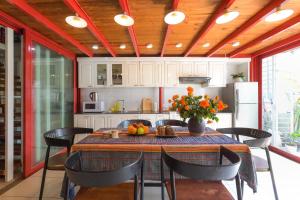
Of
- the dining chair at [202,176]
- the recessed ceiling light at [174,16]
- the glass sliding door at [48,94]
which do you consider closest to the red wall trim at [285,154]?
the dining chair at [202,176]

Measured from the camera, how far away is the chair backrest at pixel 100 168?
3.55 feet

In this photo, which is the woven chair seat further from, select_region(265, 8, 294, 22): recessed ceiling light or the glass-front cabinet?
the glass-front cabinet

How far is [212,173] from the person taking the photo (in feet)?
3.67

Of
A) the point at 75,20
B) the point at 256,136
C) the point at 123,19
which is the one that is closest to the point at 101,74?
the point at 75,20

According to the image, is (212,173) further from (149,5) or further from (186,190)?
(149,5)

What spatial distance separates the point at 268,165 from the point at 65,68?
4159 mm

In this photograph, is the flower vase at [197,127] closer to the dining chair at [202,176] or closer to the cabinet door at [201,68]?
the dining chair at [202,176]

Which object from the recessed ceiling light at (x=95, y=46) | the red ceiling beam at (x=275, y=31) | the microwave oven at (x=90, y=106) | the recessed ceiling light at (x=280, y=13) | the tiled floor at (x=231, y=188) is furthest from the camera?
the microwave oven at (x=90, y=106)

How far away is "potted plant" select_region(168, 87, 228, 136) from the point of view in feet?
6.42

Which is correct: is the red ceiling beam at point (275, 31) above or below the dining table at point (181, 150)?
above

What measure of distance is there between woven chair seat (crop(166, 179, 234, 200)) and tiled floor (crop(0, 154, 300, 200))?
30.4 inches

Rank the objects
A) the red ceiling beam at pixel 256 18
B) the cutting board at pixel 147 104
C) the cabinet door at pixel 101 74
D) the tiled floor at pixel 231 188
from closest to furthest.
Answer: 1. the red ceiling beam at pixel 256 18
2. the tiled floor at pixel 231 188
3. the cabinet door at pixel 101 74
4. the cutting board at pixel 147 104

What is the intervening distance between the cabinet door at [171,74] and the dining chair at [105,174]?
321cm

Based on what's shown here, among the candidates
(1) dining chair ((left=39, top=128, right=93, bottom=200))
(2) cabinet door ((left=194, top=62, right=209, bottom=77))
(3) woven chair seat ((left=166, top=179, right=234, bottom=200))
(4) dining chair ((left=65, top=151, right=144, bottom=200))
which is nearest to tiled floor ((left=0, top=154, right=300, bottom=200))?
(1) dining chair ((left=39, top=128, right=93, bottom=200))
